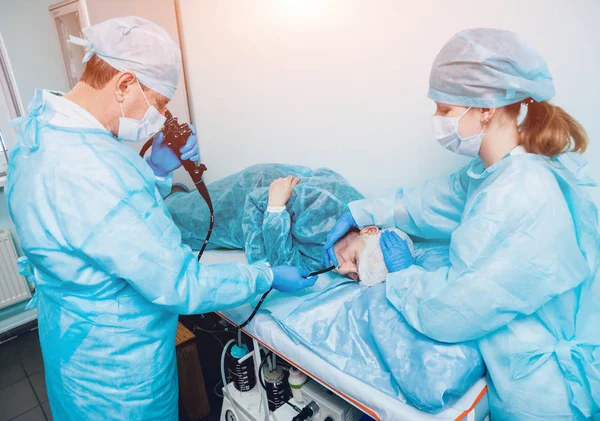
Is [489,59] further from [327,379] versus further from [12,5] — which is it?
[12,5]

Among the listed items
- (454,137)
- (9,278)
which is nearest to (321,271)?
(454,137)

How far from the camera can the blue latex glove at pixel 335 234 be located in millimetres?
1389

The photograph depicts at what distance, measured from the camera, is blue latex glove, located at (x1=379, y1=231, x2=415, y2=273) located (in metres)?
1.23

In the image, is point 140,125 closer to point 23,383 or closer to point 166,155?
point 166,155

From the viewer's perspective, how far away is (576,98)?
3.92ft

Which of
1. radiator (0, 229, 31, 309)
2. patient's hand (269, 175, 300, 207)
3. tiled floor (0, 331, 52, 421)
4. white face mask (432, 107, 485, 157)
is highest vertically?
white face mask (432, 107, 485, 157)

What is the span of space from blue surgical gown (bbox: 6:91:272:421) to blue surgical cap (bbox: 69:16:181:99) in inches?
6.2

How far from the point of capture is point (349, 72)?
167cm

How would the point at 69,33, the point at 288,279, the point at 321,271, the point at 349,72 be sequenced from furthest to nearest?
the point at 69,33
the point at 349,72
the point at 321,271
the point at 288,279


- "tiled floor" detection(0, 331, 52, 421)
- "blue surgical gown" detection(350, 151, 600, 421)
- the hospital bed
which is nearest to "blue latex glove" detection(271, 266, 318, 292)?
the hospital bed

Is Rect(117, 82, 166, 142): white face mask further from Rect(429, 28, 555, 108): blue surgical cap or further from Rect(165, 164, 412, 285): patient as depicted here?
Rect(429, 28, 555, 108): blue surgical cap

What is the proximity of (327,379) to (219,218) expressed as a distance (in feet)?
3.10

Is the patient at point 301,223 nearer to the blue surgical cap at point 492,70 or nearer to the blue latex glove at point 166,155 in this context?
the blue latex glove at point 166,155

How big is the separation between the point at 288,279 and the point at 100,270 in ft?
1.81
